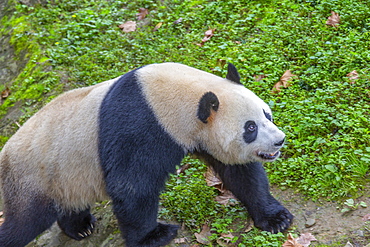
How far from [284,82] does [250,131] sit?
2.24 metres

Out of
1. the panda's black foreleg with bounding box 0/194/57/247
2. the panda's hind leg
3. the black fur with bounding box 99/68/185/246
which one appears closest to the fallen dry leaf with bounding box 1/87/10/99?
the panda's hind leg

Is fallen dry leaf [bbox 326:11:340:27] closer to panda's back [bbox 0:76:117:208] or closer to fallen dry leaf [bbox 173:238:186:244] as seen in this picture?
panda's back [bbox 0:76:117:208]

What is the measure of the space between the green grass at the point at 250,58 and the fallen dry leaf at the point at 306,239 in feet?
1.95

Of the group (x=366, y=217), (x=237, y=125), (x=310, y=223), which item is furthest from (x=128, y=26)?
(x=366, y=217)

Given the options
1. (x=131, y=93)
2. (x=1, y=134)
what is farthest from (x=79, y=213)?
(x=1, y=134)

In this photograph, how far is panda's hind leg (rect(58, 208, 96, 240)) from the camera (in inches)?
204

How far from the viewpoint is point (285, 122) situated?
5.67 meters

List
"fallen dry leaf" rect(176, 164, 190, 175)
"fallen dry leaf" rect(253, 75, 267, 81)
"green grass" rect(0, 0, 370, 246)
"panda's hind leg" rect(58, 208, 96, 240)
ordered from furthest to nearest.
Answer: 1. "fallen dry leaf" rect(253, 75, 267, 81)
2. "fallen dry leaf" rect(176, 164, 190, 175)
3. "panda's hind leg" rect(58, 208, 96, 240)
4. "green grass" rect(0, 0, 370, 246)

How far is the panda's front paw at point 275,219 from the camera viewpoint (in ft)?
14.6

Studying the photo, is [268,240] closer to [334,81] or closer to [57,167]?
[57,167]

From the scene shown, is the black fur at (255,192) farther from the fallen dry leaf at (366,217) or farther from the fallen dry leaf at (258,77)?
the fallen dry leaf at (258,77)

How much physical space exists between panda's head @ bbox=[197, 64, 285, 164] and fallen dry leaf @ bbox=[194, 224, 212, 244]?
0.87 meters

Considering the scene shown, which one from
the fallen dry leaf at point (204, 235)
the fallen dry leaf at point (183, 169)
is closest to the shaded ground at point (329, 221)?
the fallen dry leaf at point (204, 235)

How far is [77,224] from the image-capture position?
5.18m
